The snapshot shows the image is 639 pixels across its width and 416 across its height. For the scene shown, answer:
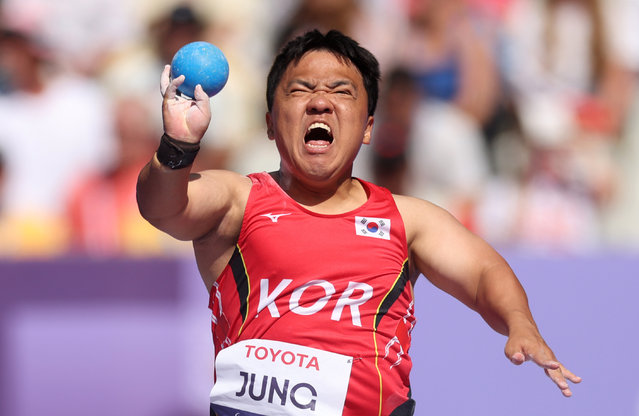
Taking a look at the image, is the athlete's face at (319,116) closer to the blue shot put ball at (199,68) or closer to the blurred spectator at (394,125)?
the blue shot put ball at (199,68)

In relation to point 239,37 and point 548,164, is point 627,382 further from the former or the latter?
point 239,37

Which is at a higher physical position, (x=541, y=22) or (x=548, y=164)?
(x=541, y=22)

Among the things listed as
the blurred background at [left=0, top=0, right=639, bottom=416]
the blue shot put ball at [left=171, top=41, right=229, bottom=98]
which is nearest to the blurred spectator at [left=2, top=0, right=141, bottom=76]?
the blurred background at [left=0, top=0, right=639, bottom=416]

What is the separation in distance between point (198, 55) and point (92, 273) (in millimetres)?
2000

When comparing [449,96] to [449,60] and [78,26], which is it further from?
[78,26]

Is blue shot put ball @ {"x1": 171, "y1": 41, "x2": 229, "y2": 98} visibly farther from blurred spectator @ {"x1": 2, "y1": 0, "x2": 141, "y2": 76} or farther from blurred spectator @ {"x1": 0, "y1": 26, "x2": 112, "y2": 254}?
blurred spectator @ {"x1": 2, "y1": 0, "x2": 141, "y2": 76}

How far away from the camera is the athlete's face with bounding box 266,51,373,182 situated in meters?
2.79

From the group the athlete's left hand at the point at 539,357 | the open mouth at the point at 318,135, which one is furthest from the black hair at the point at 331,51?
the athlete's left hand at the point at 539,357

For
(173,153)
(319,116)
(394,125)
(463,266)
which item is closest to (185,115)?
(173,153)

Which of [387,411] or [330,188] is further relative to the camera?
[330,188]

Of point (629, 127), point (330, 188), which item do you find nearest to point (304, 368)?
point (330, 188)

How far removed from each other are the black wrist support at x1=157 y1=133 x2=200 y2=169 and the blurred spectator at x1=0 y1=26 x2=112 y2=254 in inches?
128

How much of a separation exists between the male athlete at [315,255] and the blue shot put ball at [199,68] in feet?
0.11

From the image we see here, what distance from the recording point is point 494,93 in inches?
254
